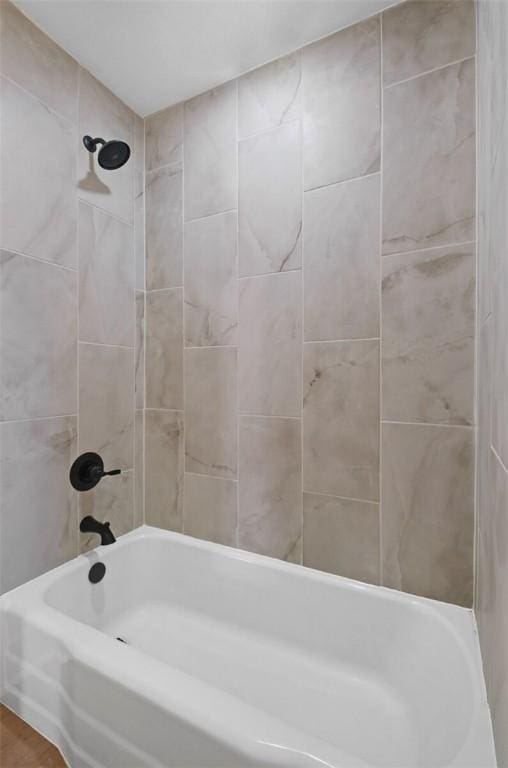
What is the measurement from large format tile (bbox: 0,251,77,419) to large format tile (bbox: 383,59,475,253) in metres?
1.15

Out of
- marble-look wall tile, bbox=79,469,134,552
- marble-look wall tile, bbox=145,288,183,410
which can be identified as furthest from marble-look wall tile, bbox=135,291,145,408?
marble-look wall tile, bbox=79,469,134,552

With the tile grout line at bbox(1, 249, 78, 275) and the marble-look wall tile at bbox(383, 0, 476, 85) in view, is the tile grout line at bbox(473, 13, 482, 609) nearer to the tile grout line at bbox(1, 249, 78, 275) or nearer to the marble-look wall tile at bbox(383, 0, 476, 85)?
the marble-look wall tile at bbox(383, 0, 476, 85)

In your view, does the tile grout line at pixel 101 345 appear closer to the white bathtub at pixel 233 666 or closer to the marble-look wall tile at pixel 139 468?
the marble-look wall tile at pixel 139 468

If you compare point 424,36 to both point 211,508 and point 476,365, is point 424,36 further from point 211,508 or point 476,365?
point 211,508

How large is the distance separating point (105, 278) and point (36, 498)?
88 centimetres

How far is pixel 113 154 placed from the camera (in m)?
1.44

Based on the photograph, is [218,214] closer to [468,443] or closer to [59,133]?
[59,133]

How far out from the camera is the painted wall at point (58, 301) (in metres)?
1.23

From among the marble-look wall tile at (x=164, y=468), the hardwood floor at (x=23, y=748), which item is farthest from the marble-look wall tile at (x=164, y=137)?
the hardwood floor at (x=23, y=748)

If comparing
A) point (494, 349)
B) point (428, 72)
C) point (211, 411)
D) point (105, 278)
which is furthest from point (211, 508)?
point (428, 72)

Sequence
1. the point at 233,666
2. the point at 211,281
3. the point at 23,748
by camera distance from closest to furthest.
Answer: the point at 23,748 → the point at 233,666 → the point at 211,281

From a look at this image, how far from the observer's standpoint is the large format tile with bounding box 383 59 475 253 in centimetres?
112

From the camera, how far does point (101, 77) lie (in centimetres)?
Answer: 151

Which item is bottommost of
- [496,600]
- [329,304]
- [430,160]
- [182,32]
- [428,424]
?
[496,600]
